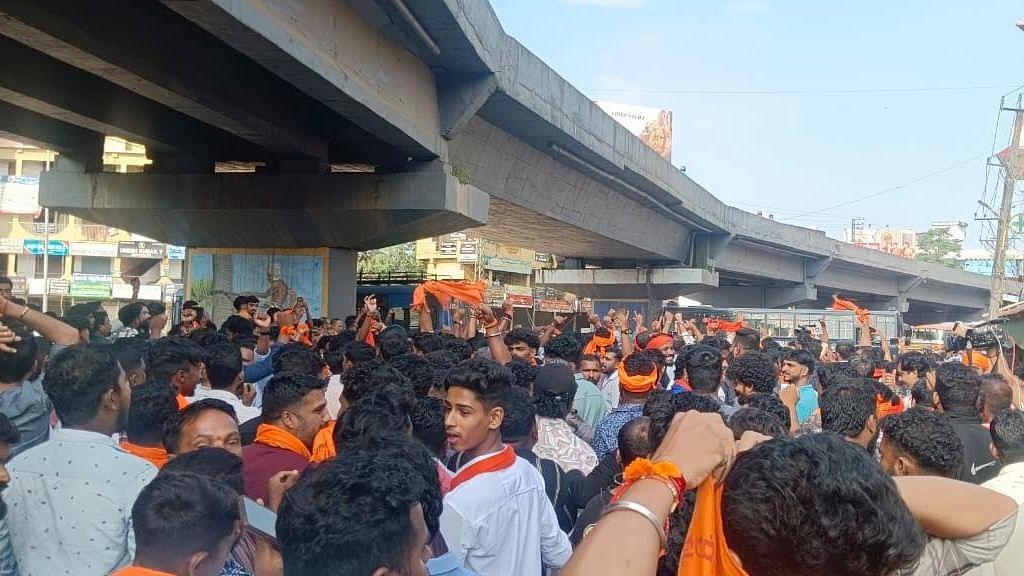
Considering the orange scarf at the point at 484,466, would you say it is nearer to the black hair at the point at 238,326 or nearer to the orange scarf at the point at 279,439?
the orange scarf at the point at 279,439

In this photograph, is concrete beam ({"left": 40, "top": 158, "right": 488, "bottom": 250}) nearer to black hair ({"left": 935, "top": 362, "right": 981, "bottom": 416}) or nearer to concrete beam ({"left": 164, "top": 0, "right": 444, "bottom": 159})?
concrete beam ({"left": 164, "top": 0, "right": 444, "bottom": 159})

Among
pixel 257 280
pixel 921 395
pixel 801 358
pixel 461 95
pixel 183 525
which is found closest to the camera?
pixel 183 525

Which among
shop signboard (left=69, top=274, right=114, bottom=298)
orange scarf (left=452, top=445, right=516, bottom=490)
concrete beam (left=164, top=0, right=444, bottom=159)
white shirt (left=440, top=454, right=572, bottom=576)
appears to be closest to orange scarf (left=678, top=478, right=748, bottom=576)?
white shirt (left=440, top=454, right=572, bottom=576)

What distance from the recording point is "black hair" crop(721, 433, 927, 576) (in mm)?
1684

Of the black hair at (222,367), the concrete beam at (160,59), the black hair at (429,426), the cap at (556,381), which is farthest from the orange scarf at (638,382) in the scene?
the concrete beam at (160,59)

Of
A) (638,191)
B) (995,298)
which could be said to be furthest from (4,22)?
(995,298)

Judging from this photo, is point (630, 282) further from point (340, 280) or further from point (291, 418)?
point (291, 418)

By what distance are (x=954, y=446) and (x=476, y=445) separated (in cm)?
191

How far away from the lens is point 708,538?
6.30 feet

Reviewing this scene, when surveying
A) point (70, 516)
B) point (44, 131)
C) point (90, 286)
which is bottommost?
point (90, 286)

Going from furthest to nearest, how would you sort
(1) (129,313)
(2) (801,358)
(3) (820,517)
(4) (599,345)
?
(4) (599,345), (1) (129,313), (2) (801,358), (3) (820,517)

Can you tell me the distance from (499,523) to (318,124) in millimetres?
11851

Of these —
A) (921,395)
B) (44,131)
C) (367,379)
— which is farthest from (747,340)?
(44,131)

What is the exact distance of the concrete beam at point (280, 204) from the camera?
1482cm
